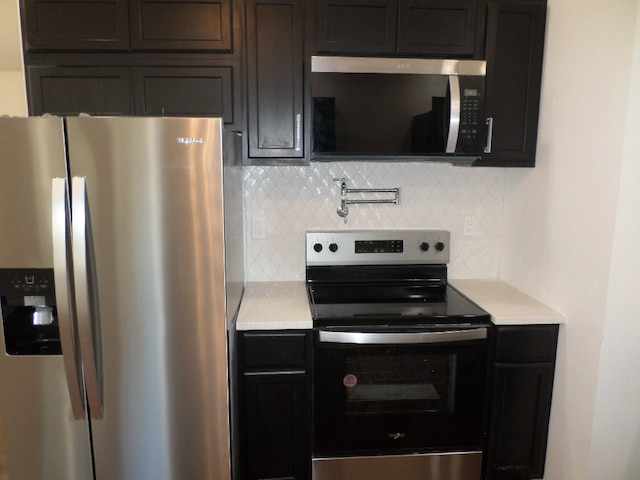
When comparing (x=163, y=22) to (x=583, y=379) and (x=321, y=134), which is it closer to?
(x=321, y=134)

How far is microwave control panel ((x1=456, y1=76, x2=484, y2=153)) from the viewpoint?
1.90 metres

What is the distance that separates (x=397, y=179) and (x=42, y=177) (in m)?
1.64

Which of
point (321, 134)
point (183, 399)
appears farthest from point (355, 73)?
point (183, 399)

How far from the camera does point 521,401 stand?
1910 millimetres

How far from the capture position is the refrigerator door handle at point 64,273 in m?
1.38

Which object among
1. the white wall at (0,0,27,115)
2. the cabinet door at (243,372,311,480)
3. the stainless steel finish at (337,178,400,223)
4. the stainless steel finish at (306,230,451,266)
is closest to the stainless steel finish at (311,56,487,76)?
the stainless steel finish at (337,178,400,223)

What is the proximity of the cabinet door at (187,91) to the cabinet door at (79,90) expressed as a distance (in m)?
0.07

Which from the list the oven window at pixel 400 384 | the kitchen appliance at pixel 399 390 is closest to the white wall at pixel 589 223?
the kitchen appliance at pixel 399 390

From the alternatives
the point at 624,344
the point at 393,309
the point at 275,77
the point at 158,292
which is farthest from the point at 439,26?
the point at 158,292

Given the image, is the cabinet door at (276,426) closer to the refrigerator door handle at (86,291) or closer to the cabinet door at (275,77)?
the refrigerator door handle at (86,291)

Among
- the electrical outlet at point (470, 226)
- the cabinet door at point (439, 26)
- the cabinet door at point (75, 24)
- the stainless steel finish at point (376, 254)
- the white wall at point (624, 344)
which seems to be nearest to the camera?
the white wall at point (624, 344)

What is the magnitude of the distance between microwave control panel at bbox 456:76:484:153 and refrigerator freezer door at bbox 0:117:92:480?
5.20ft

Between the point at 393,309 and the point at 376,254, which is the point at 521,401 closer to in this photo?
the point at 393,309

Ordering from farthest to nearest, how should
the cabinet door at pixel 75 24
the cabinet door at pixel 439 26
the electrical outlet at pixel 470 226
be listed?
the electrical outlet at pixel 470 226 < the cabinet door at pixel 439 26 < the cabinet door at pixel 75 24
